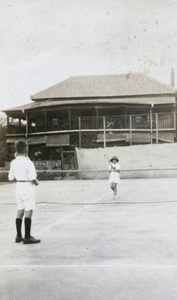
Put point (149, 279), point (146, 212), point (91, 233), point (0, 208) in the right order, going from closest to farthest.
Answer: point (149, 279) → point (91, 233) → point (146, 212) → point (0, 208)

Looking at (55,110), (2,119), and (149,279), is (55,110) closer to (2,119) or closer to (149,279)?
(2,119)

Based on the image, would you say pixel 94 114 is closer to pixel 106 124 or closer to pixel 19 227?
pixel 106 124

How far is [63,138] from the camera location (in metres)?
37.3

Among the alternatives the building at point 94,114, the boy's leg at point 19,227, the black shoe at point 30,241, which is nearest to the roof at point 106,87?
the building at point 94,114

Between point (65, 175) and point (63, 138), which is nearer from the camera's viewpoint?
point (65, 175)

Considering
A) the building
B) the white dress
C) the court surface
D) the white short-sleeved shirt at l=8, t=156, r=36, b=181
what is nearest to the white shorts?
the white short-sleeved shirt at l=8, t=156, r=36, b=181

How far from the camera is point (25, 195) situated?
6.90m

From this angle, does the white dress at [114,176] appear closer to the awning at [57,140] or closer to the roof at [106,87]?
the awning at [57,140]

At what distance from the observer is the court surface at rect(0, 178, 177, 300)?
4.13 m

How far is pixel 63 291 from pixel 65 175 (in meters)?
27.0

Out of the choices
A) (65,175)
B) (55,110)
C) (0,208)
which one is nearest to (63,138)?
(55,110)

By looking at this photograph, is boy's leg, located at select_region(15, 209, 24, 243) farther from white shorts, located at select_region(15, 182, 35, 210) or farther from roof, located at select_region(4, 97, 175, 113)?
roof, located at select_region(4, 97, 175, 113)

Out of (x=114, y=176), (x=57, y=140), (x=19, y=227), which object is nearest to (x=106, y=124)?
(x=57, y=140)

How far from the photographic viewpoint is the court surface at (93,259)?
413 centimetres
